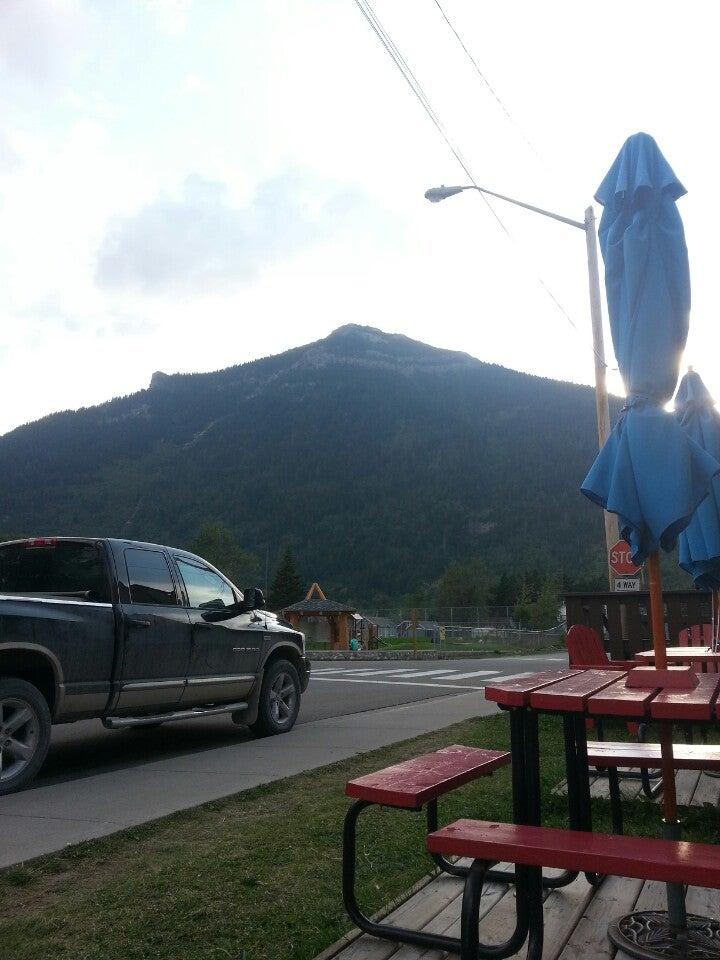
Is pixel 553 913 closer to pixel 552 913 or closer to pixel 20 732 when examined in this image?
Result: pixel 552 913

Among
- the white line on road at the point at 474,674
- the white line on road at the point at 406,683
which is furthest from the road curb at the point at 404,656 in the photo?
the white line on road at the point at 406,683

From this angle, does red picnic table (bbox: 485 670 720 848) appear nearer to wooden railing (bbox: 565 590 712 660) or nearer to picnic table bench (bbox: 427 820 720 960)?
picnic table bench (bbox: 427 820 720 960)

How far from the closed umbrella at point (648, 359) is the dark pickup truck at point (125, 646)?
4182 mm

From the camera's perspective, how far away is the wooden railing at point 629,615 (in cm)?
1002

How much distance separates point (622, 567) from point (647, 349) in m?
8.45

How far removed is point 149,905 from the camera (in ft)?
11.2

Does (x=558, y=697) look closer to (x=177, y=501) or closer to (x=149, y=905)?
(x=149, y=905)

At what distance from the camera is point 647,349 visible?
3.56m

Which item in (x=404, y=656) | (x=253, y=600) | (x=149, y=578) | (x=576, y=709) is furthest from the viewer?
(x=404, y=656)

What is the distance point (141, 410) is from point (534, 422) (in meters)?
86.7

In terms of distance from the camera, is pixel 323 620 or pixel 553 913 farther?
pixel 323 620

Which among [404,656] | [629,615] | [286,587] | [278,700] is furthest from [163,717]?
[286,587]

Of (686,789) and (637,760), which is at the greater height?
(637,760)

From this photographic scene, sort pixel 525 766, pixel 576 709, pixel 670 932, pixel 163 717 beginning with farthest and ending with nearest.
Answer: pixel 163 717, pixel 525 766, pixel 670 932, pixel 576 709
